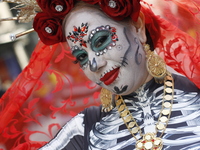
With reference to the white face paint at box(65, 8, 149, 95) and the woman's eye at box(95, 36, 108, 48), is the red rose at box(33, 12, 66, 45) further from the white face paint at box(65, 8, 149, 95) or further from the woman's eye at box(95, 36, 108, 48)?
the woman's eye at box(95, 36, 108, 48)

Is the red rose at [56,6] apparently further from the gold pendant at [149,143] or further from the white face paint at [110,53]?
the gold pendant at [149,143]

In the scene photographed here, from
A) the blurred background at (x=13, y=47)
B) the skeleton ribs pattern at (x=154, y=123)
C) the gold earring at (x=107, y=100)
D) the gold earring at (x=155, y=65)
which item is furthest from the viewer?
the blurred background at (x=13, y=47)

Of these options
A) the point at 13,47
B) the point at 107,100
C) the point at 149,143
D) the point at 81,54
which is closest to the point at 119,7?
the point at 81,54

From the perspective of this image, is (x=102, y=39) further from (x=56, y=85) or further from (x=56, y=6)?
(x=56, y=85)

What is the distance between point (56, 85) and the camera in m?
2.44

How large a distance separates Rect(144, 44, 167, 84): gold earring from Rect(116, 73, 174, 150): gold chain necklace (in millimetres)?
61

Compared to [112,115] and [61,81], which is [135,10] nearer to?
[112,115]

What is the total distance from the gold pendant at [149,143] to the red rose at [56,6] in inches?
28.1

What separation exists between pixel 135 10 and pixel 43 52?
0.66 meters

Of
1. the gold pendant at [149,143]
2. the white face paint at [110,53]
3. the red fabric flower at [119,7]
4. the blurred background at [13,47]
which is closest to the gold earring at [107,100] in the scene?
the white face paint at [110,53]

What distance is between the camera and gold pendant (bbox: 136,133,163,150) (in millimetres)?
1834

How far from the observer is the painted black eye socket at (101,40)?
1893mm

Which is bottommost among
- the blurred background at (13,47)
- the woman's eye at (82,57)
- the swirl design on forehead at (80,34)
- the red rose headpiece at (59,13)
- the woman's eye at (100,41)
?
the blurred background at (13,47)

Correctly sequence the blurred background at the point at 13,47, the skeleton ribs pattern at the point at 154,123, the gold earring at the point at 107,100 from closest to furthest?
the skeleton ribs pattern at the point at 154,123, the gold earring at the point at 107,100, the blurred background at the point at 13,47
